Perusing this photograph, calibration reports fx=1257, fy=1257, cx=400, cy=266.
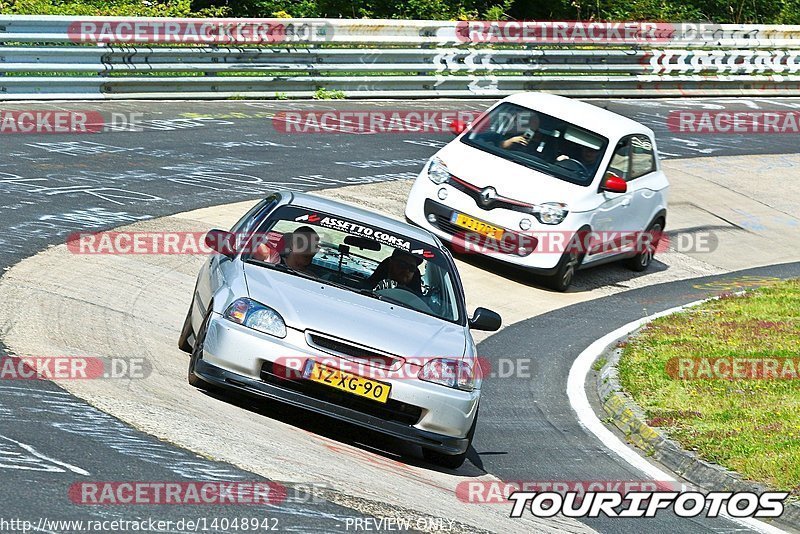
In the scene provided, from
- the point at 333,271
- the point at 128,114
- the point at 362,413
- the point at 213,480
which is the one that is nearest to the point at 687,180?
the point at 128,114

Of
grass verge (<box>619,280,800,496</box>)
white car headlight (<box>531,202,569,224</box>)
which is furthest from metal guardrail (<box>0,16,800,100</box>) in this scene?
grass verge (<box>619,280,800,496</box>)

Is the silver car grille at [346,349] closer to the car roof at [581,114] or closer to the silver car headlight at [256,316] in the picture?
the silver car headlight at [256,316]

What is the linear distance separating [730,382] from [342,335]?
454 centimetres

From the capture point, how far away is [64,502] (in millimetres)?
5781

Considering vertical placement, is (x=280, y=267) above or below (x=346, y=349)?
above

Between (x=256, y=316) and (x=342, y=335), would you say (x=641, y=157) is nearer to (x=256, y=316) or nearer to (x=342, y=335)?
(x=342, y=335)

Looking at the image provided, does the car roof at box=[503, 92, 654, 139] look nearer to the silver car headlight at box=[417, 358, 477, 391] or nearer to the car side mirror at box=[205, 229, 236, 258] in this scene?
the car side mirror at box=[205, 229, 236, 258]

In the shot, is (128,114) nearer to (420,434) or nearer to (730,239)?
(730,239)

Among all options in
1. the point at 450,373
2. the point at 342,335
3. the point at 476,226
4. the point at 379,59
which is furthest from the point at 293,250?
A: the point at 379,59

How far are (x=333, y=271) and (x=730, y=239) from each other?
1088 centimetres

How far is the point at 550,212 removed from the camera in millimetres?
14172

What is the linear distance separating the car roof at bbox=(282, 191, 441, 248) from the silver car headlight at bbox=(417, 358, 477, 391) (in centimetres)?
146

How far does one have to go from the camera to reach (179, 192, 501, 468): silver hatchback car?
763 cm

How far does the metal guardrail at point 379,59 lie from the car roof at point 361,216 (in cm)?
1052
